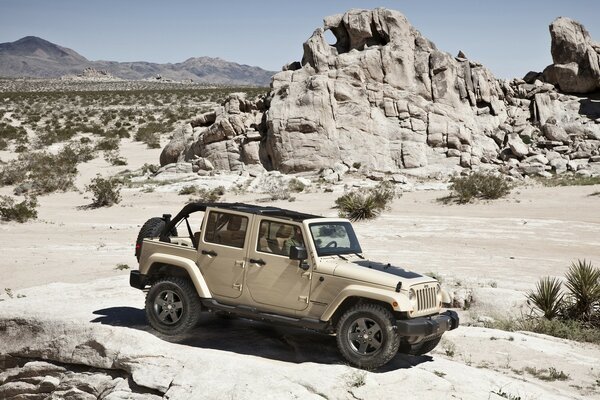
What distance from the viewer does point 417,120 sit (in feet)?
106

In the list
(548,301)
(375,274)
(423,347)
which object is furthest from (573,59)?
(375,274)

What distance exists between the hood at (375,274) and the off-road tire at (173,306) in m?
2.10

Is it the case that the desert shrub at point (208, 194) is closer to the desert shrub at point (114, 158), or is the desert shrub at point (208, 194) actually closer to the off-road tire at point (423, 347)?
the desert shrub at point (114, 158)

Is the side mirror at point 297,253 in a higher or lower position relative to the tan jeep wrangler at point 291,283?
higher

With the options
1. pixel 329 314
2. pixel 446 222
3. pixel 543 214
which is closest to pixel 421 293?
pixel 329 314

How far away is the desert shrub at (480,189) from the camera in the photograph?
25.6 metres

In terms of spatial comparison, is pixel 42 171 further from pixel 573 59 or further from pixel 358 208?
pixel 573 59

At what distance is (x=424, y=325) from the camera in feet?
25.3

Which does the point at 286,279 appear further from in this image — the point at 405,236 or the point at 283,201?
the point at 283,201

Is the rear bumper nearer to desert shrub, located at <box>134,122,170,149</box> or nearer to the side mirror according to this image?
the side mirror

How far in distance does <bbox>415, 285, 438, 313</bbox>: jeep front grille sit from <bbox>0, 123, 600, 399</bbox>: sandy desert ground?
0.79 metres

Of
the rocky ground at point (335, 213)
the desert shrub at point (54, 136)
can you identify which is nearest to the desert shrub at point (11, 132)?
the rocky ground at point (335, 213)

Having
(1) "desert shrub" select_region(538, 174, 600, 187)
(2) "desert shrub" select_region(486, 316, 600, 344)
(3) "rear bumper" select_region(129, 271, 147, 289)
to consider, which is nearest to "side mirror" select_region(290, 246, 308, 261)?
(3) "rear bumper" select_region(129, 271, 147, 289)

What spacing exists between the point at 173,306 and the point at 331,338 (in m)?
2.28
